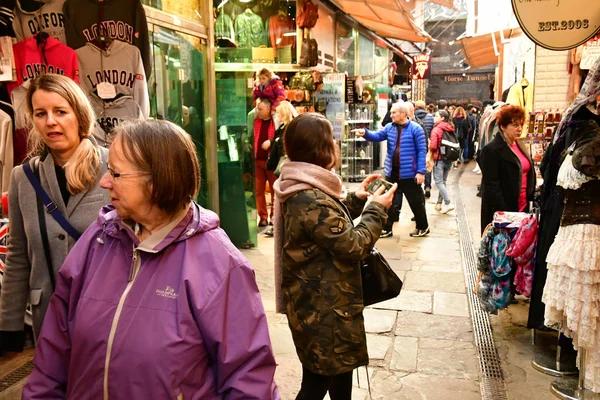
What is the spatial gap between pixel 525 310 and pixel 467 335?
965 millimetres

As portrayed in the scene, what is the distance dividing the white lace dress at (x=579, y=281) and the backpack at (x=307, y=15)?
810 cm

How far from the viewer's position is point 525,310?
5336mm

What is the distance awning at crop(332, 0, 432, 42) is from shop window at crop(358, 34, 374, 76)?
1100 mm

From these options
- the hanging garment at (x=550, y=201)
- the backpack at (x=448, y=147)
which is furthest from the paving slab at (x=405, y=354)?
the backpack at (x=448, y=147)

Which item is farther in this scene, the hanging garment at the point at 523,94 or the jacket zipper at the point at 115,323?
the hanging garment at the point at 523,94

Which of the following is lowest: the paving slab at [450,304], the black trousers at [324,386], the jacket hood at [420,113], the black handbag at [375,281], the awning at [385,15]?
the paving slab at [450,304]

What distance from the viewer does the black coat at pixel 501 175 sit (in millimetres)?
5227

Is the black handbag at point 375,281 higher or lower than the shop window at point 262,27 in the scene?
lower

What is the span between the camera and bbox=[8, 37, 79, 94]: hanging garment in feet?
13.7

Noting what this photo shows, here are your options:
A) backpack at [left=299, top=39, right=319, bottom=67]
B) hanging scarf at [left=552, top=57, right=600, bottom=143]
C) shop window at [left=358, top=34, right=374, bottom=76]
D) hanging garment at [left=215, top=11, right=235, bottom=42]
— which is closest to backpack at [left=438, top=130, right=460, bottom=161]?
backpack at [left=299, top=39, right=319, bottom=67]

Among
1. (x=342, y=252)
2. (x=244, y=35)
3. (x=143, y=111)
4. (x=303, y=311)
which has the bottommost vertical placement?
(x=303, y=311)

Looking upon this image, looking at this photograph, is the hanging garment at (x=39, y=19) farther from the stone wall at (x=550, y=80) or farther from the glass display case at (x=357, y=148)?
the glass display case at (x=357, y=148)

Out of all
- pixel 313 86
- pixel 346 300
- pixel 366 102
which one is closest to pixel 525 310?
pixel 346 300

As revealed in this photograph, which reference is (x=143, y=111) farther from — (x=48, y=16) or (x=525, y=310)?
(x=525, y=310)
